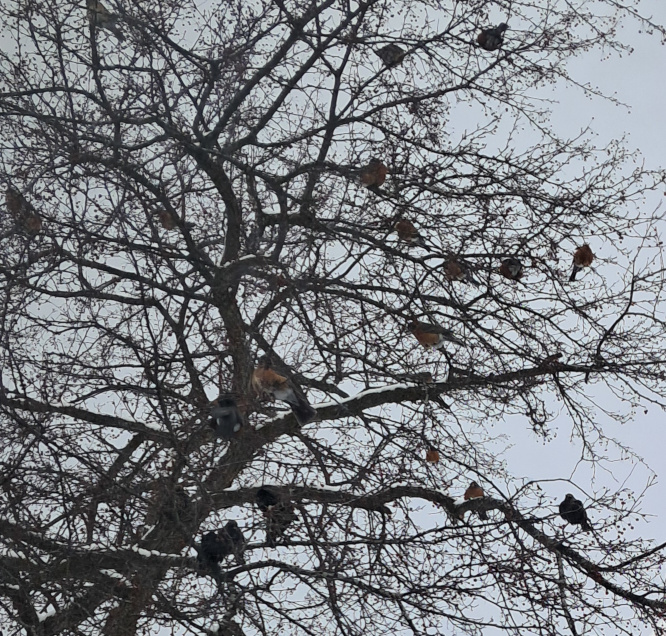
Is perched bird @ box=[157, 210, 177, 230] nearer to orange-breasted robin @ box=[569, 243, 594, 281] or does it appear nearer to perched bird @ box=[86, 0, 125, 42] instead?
perched bird @ box=[86, 0, 125, 42]

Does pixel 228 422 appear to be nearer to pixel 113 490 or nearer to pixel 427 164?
pixel 113 490

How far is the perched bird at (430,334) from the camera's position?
249 inches

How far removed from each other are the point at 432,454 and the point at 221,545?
1821mm

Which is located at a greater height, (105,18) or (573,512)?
(105,18)

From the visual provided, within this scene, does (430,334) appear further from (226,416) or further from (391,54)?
(391,54)

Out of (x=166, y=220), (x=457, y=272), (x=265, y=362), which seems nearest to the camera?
(x=265, y=362)

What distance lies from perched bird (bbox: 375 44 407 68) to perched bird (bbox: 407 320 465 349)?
7.60 feet

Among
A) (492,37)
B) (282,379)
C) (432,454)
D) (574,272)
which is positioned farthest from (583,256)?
(282,379)

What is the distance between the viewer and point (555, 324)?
23.2 feet

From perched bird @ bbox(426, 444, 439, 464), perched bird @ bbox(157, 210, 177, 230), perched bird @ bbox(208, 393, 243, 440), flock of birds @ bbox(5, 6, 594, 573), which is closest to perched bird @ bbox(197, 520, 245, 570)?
flock of birds @ bbox(5, 6, 594, 573)

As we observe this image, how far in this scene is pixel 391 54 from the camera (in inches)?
281

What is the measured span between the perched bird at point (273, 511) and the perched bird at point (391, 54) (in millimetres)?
3793

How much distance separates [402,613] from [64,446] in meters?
2.60

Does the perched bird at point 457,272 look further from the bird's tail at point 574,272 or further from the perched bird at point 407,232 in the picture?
the bird's tail at point 574,272
